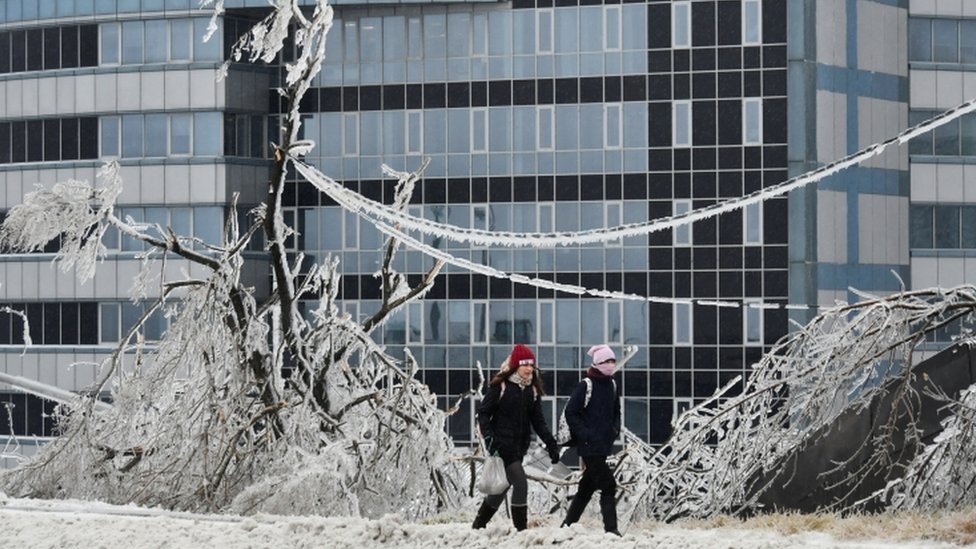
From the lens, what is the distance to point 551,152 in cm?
6100

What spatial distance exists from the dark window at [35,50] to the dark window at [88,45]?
135cm

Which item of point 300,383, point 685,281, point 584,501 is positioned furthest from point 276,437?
point 685,281

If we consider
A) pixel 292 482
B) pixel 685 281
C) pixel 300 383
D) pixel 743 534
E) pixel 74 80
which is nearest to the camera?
pixel 743 534

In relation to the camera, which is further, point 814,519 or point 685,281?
point 685,281

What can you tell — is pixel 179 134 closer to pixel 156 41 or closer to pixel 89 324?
pixel 156 41

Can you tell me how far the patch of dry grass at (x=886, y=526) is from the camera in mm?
16578

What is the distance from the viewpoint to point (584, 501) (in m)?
17.9

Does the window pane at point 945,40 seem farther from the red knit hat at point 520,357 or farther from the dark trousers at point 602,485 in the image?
the red knit hat at point 520,357

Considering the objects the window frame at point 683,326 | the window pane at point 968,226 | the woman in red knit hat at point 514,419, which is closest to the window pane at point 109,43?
the window frame at point 683,326

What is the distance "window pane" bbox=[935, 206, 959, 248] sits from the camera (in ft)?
206

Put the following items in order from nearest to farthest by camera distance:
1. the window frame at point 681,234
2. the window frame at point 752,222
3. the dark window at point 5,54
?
the window frame at point 681,234, the window frame at point 752,222, the dark window at point 5,54

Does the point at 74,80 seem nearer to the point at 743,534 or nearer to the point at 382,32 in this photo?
the point at 382,32

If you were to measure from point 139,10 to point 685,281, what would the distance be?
15.0 metres

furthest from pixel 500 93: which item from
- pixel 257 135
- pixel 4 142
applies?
pixel 4 142
